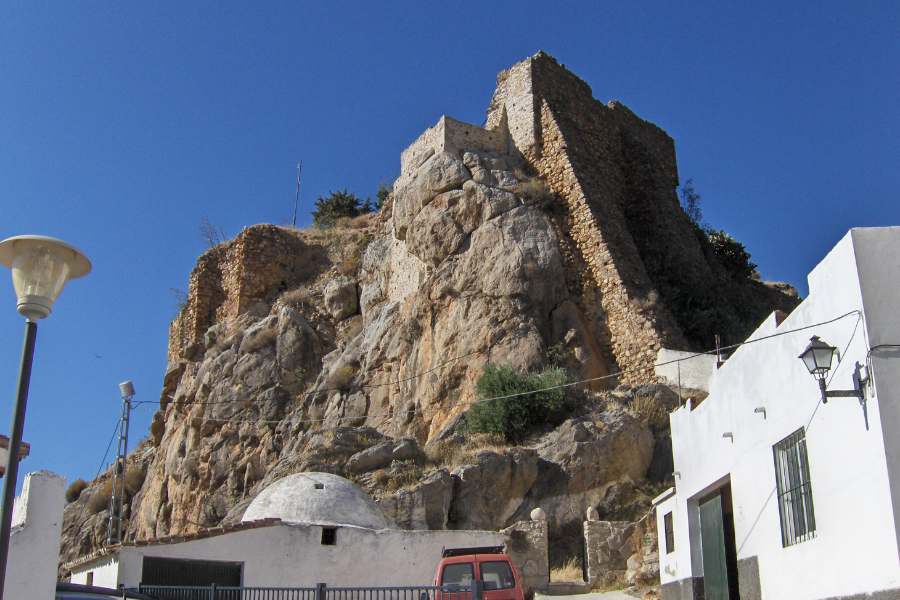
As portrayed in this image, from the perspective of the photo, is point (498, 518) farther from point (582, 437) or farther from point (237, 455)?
point (237, 455)

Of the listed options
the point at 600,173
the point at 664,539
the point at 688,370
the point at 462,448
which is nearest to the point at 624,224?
the point at 600,173

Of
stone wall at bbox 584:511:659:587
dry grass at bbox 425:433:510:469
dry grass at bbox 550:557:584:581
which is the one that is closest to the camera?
stone wall at bbox 584:511:659:587

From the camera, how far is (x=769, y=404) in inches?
488

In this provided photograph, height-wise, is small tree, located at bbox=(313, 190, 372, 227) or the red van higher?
small tree, located at bbox=(313, 190, 372, 227)

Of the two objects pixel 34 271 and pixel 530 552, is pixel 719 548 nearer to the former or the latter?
pixel 530 552

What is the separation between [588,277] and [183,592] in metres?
17.9

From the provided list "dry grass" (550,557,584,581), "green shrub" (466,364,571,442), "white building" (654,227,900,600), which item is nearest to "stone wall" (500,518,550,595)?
"dry grass" (550,557,584,581)

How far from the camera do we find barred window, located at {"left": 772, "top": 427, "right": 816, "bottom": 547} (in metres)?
11.3

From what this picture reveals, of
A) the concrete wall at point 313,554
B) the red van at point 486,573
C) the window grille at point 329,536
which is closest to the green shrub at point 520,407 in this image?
the concrete wall at point 313,554

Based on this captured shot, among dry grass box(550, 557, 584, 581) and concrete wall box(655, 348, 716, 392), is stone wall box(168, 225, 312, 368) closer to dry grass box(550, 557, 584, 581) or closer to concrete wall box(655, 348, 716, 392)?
concrete wall box(655, 348, 716, 392)

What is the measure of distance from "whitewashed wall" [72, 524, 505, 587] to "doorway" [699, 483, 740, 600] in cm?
517

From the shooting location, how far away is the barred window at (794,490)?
11273 mm

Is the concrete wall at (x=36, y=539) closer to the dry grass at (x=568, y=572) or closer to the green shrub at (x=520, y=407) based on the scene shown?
the dry grass at (x=568, y=572)

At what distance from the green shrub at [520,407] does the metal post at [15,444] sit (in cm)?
1801
